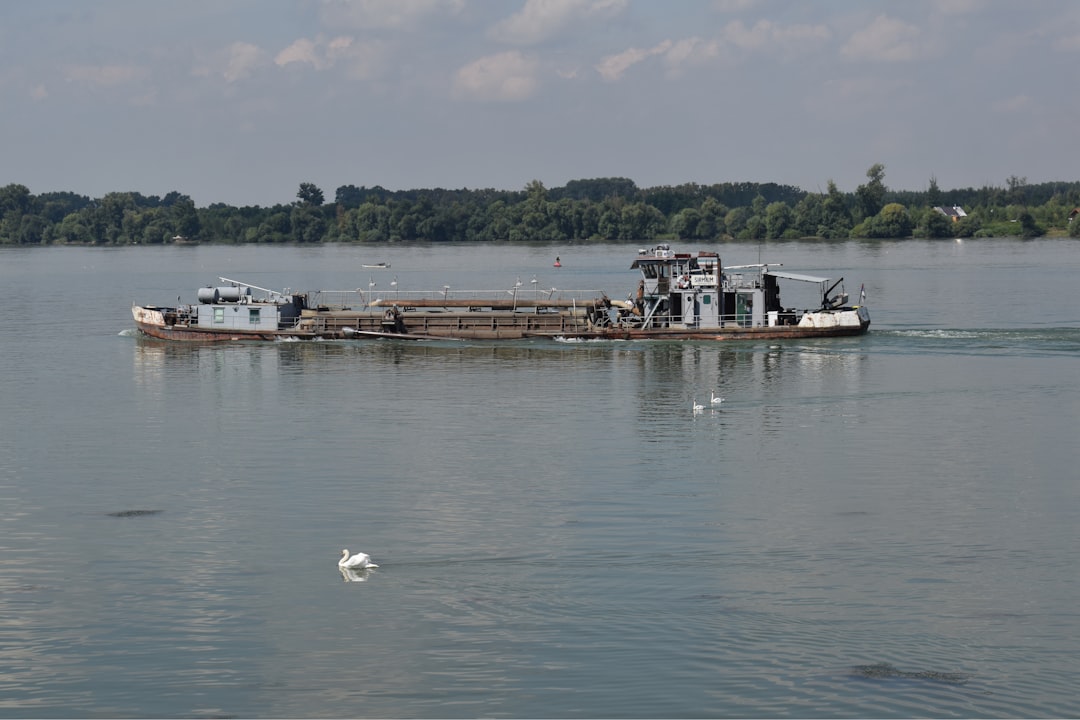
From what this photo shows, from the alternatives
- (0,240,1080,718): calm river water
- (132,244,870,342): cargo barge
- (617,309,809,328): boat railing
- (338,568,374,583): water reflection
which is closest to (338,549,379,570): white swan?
(338,568,374,583): water reflection

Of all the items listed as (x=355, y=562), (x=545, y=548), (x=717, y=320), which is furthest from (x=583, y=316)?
(x=355, y=562)

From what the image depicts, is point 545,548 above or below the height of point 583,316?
below

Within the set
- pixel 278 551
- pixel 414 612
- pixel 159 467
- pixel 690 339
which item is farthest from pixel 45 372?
pixel 414 612

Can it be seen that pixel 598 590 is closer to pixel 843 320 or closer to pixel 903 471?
pixel 903 471

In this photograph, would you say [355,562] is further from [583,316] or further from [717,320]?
[583,316]

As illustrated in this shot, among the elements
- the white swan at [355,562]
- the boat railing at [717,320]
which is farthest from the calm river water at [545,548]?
the boat railing at [717,320]

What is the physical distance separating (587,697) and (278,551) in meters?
16.4

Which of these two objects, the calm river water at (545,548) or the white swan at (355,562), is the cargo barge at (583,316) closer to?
the calm river water at (545,548)

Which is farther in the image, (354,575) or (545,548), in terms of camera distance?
(545,548)

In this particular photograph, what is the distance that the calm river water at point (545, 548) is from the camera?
34469 millimetres

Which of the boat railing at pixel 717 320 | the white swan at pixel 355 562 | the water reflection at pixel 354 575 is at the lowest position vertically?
the water reflection at pixel 354 575

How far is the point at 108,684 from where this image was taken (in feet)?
114

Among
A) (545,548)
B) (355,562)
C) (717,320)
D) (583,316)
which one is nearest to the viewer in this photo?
(355,562)

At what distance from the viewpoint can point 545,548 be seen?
46.2 metres
